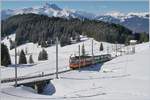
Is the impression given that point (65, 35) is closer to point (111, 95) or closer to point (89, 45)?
point (89, 45)

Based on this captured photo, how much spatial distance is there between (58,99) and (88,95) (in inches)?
146

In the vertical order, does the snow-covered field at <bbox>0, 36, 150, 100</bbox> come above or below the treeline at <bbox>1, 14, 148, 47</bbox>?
below

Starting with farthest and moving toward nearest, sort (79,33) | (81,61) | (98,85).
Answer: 1. (79,33)
2. (81,61)
3. (98,85)

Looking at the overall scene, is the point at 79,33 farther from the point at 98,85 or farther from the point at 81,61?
the point at 98,85

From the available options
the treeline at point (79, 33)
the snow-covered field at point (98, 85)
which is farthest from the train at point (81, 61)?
the treeline at point (79, 33)

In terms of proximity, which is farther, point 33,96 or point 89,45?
point 89,45

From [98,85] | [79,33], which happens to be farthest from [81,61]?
[79,33]

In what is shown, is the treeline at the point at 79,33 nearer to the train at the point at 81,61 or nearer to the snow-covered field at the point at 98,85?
the train at the point at 81,61

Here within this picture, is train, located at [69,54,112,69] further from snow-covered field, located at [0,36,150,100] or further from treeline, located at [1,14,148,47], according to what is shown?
treeline, located at [1,14,148,47]

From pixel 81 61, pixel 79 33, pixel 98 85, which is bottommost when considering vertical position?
pixel 98 85

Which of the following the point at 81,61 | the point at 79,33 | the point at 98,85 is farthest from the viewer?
the point at 79,33

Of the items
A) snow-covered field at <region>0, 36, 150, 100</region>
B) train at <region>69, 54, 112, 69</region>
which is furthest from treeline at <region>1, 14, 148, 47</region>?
snow-covered field at <region>0, 36, 150, 100</region>

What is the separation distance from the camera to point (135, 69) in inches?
2329

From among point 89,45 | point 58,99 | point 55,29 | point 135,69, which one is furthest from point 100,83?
point 55,29
